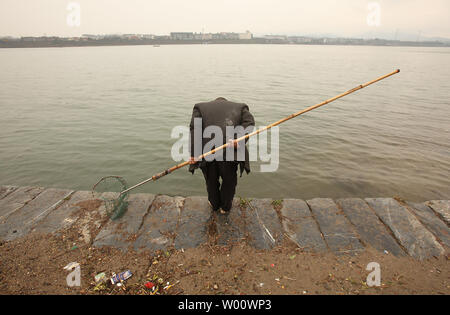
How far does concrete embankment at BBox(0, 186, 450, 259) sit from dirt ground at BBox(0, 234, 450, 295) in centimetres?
17

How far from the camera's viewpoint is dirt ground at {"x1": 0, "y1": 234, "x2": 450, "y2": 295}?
2.82 metres

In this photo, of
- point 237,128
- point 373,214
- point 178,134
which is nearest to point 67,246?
point 237,128

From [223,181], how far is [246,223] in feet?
2.68

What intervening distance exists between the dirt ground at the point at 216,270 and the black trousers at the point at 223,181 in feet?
2.43

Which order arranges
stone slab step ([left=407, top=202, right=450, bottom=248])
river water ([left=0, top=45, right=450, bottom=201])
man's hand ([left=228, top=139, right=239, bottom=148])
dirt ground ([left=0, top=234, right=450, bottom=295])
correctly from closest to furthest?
dirt ground ([left=0, top=234, right=450, bottom=295]), man's hand ([left=228, top=139, right=239, bottom=148]), stone slab step ([left=407, top=202, right=450, bottom=248]), river water ([left=0, top=45, right=450, bottom=201])

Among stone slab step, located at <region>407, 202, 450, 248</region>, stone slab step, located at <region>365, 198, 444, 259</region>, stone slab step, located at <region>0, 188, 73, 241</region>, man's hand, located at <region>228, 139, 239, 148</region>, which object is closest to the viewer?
man's hand, located at <region>228, 139, 239, 148</region>

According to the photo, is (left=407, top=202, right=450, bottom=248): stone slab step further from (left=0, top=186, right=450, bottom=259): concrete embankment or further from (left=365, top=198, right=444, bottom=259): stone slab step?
(left=365, top=198, right=444, bottom=259): stone slab step

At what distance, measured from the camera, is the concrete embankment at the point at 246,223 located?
3502 millimetres

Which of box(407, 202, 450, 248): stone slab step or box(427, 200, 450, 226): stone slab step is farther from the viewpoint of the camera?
box(427, 200, 450, 226): stone slab step

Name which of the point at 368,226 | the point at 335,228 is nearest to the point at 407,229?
the point at 368,226
